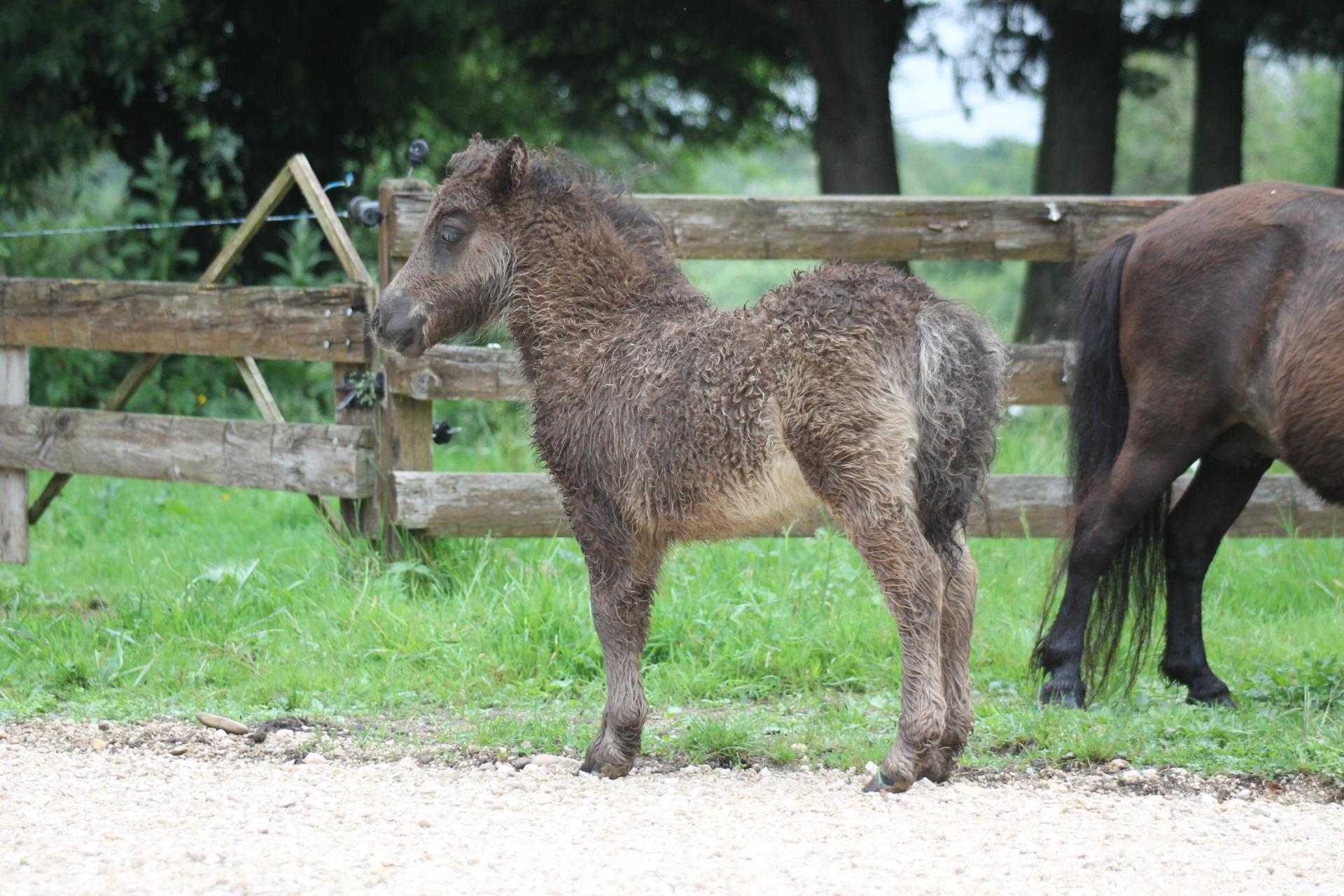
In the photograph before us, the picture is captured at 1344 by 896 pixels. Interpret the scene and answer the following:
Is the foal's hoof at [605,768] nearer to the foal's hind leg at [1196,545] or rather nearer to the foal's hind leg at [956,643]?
the foal's hind leg at [956,643]

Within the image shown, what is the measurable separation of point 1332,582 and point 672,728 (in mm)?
3767

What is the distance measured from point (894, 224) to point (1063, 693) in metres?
2.59

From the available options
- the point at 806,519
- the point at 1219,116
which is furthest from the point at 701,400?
the point at 1219,116

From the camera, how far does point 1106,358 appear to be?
17.8 feet

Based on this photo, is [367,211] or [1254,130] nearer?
[367,211]

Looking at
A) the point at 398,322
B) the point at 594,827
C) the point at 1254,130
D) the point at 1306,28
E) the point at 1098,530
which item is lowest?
the point at 594,827

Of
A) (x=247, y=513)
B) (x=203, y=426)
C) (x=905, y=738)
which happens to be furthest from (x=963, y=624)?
(x=247, y=513)

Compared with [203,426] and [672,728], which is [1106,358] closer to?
[672,728]

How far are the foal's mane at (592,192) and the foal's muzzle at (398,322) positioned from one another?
504mm

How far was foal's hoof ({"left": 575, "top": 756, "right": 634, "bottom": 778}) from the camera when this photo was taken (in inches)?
174

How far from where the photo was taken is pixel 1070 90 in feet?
37.6

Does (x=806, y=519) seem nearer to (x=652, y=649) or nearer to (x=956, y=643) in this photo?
→ (x=652, y=649)

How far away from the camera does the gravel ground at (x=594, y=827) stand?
11.0 feet

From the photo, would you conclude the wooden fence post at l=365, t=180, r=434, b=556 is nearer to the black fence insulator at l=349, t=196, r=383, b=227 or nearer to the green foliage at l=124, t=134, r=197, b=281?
the black fence insulator at l=349, t=196, r=383, b=227
